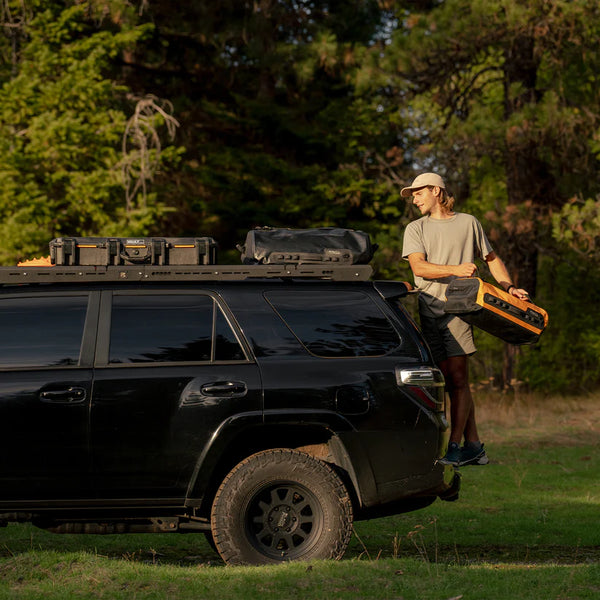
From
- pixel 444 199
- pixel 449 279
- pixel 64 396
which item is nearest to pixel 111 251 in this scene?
pixel 64 396

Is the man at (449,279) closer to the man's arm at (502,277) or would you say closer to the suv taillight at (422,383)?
the man's arm at (502,277)

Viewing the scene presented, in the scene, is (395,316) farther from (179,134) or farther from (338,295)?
(179,134)

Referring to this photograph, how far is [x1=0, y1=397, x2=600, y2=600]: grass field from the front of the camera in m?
5.82

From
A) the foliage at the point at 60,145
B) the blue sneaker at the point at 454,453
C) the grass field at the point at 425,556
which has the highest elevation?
the foliage at the point at 60,145

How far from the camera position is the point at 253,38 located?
25.4 metres

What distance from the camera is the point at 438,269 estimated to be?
758 cm

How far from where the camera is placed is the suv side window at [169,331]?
6.54m

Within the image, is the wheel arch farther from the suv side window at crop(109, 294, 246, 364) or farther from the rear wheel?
the suv side window at crop(109, 294, 246, 364)

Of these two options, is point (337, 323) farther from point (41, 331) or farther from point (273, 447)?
point (41, 331)

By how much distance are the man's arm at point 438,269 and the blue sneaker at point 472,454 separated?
1.24m

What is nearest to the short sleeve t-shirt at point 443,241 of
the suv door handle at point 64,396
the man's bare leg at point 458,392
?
the man's bare leg at point 458,392

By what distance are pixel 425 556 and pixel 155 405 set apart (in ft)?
8.05

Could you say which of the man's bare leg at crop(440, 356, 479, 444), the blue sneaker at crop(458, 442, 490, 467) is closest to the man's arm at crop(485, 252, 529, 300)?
the man's bare leg at crop(440, 356, 479, 444)

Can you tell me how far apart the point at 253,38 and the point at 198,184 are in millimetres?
4526
